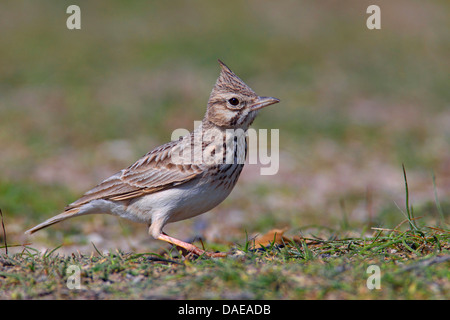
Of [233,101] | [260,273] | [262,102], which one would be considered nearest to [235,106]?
[233,101]

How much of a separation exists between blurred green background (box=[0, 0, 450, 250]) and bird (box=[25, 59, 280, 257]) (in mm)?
1160

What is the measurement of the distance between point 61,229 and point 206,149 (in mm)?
3249

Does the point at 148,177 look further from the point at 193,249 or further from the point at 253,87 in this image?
the point at 253,87

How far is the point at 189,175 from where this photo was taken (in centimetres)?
568

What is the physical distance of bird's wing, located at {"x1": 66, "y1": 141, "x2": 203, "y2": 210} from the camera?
576cm

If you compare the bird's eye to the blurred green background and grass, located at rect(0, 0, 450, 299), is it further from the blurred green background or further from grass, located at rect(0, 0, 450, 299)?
the blurred green background

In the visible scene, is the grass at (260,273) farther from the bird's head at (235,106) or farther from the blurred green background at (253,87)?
the blurred green background at (253,87)

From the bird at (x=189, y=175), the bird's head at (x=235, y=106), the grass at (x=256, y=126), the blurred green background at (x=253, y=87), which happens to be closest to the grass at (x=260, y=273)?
the grass at (x=256, y=126)

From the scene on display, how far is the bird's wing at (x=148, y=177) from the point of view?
18.9ft

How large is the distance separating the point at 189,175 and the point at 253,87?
1005 cm

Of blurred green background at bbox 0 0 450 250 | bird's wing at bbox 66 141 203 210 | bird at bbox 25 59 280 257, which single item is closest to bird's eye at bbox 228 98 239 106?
bird at bbox 25 59 280 257
